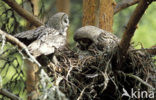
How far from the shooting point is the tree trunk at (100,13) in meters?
6.01

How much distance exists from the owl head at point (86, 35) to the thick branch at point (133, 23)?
1.25 meters

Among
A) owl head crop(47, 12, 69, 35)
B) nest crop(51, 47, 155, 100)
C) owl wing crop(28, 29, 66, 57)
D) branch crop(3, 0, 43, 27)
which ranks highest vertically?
branch crop(3, 0, 43, 27)

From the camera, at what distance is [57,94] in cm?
337

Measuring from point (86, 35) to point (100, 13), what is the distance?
558 millimetres

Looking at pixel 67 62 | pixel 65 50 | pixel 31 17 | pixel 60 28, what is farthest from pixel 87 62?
pixel 31 17

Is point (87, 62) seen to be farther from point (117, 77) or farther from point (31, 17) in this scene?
point (31, 17)

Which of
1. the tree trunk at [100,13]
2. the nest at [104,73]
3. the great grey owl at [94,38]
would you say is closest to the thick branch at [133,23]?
the nest at [104,73]

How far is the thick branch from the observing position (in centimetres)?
369

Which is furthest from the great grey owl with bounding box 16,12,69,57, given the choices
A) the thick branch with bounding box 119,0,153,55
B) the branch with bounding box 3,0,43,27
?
the thick branch with bounding box 119,0,153,55

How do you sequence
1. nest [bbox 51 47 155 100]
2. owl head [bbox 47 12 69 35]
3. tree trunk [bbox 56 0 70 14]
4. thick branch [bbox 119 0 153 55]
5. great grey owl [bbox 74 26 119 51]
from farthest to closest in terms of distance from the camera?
tree trunk [bbox 56 0 70 14] → owl head [bbox 47 12 69 35] → great grey owl [bbox 74 26 119 51] → nest [bbox 51 47 155 100] → thick branch [bbox 119 0 153 55]

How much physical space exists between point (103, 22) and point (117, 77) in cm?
153

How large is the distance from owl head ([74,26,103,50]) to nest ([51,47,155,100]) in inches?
27.1

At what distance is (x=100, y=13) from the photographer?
6.02 meters

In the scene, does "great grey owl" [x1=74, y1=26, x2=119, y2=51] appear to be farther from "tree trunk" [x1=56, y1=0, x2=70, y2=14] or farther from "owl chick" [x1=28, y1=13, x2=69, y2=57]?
"tree trunk" [x1=56, y1=0, x2=70, y2=14]
